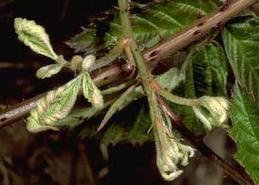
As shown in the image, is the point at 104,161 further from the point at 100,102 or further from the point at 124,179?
the point at 100,102

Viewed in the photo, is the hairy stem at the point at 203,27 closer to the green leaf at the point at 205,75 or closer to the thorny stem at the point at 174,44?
the thorny stem at the point at 174,44

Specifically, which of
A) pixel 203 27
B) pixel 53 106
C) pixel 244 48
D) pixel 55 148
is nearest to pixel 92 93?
pixel 53 106

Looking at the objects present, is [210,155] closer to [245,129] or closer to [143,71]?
[245,129]

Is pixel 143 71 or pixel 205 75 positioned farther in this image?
pixel 205 75

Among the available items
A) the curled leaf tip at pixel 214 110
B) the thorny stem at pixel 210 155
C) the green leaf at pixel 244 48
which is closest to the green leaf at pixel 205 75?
the green leaf at pixel 244 48

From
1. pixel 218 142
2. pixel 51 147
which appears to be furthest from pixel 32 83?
pixel 218 142

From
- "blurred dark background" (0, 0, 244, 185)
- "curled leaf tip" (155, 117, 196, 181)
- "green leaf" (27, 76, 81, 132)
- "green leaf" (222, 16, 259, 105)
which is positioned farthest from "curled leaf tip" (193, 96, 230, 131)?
"blurred dark background" (0, 0, 244, 185)

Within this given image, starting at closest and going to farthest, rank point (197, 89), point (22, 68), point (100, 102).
Answer: point (100, 102), point (197, 89), point (22, 68)
